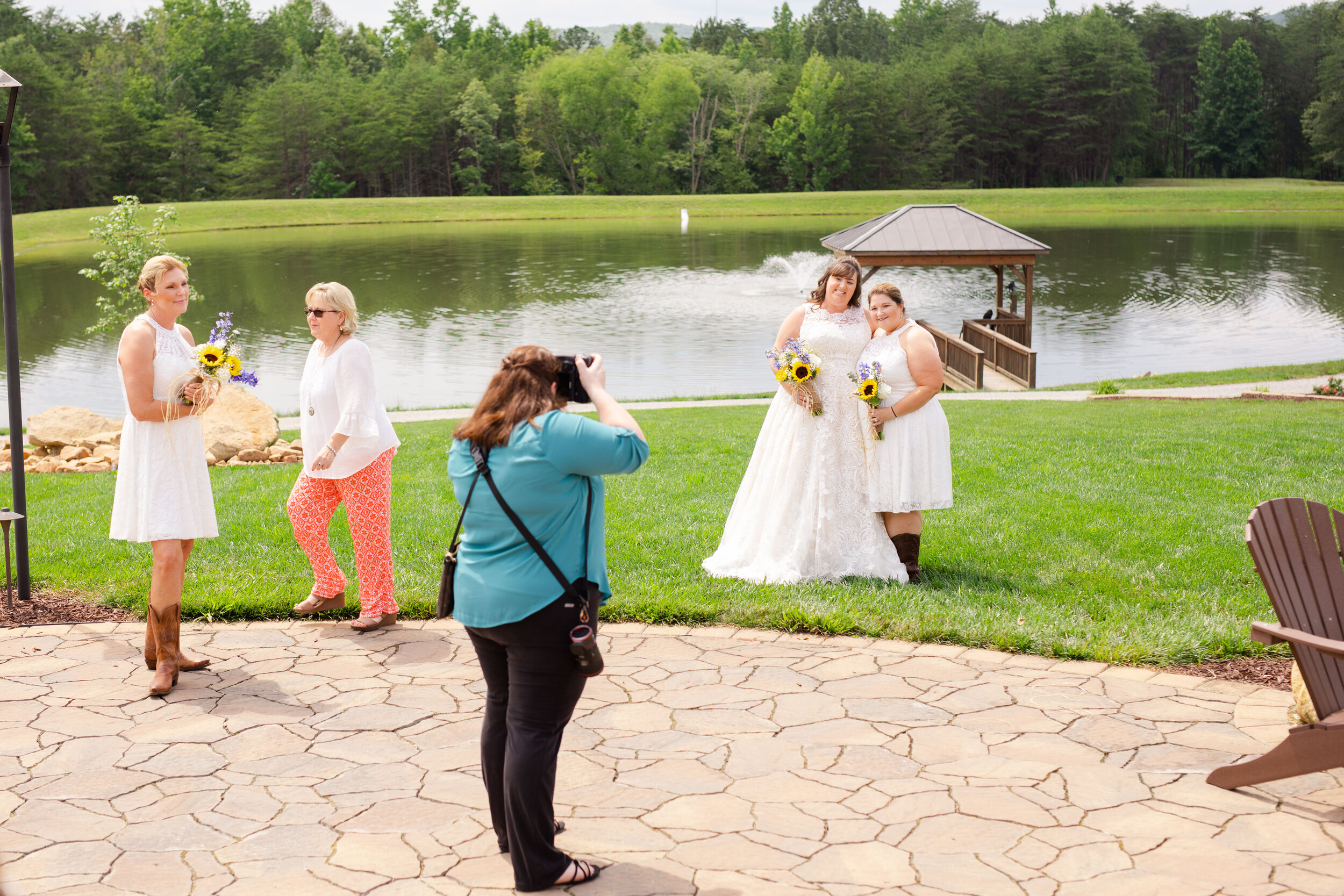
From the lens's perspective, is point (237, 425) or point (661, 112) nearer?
point (237, 425)

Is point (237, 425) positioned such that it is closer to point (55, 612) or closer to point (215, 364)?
point (55, 612)

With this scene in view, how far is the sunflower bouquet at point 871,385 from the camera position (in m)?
6.90

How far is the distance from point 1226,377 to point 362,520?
17.1m

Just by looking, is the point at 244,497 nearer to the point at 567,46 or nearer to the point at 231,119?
the point at 231,119

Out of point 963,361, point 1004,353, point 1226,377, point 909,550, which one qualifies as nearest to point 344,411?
point 909,550

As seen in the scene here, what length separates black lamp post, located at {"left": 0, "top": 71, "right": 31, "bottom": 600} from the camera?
6707mm

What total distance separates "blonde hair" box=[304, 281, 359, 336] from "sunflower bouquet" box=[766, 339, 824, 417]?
243 centimetres

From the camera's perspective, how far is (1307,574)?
4.75 metres

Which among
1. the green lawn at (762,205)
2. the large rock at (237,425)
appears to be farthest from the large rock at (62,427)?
the green lawn at (762,205)

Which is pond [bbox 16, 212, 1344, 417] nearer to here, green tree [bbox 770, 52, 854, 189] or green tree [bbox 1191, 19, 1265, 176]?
green tree [bbox 770, 52, 854, 189]

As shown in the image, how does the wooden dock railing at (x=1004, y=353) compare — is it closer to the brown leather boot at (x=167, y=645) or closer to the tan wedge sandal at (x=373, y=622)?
the tan wedge sandal at (x=373, y=622)

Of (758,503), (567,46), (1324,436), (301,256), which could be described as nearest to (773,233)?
(301,256)

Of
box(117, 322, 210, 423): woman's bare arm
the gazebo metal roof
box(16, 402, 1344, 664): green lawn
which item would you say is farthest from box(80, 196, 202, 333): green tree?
box(117, 322, 210, 423): woman's bare arm

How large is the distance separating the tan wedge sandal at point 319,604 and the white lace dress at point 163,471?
1064 millimetres
